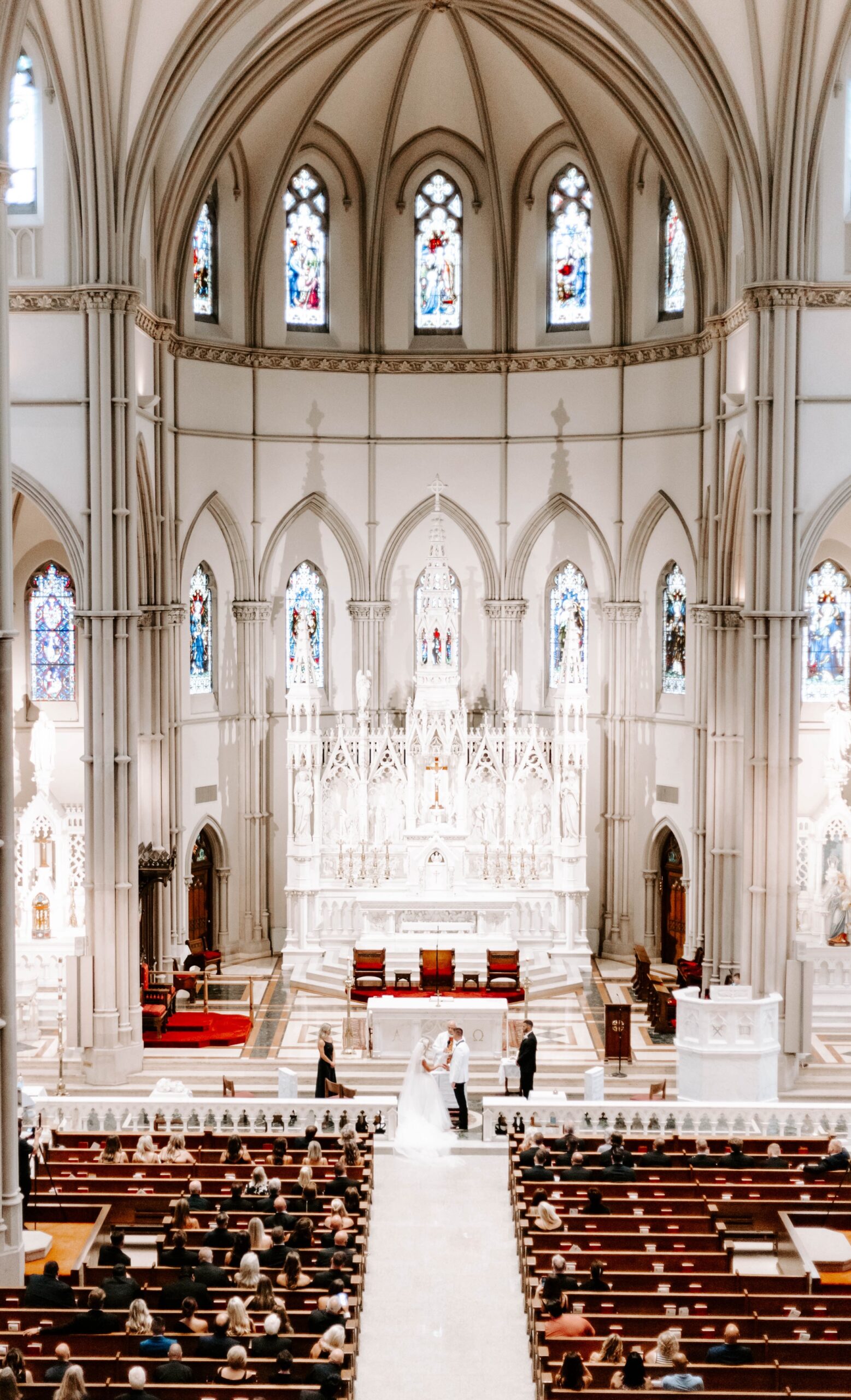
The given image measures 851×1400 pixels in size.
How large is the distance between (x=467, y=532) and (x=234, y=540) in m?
4.97

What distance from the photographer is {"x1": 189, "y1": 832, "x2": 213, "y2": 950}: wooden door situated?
108 ft

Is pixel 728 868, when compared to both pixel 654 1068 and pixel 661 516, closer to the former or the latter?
pixel 654 1068

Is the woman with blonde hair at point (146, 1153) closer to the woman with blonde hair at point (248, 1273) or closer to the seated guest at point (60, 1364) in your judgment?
the woman with blonde hair at point (248, 1273)

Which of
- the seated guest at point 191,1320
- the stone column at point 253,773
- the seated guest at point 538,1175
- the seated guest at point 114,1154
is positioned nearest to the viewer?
the seated guest at point 191,1320

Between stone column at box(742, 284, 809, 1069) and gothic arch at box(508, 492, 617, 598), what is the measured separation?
32.2 feet

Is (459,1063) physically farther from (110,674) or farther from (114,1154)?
(110,674)

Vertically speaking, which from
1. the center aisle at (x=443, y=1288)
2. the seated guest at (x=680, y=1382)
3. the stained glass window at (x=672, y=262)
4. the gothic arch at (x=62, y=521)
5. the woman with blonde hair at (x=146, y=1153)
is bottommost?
the center aisle at (x=443, y=1288)

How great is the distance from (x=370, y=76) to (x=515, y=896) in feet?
54.8

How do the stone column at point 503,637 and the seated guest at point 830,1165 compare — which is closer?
→ the seated guest at point 830,1165

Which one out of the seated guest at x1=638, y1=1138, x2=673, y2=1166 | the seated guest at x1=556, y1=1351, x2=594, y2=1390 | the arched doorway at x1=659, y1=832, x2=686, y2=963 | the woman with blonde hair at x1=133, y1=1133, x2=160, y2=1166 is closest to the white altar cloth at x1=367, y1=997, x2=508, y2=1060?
the seated guest at x1=638, y1=1138, x2=673, y2=1166

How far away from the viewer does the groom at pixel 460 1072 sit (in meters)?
20.8

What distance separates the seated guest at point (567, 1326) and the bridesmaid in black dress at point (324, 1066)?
8.15 meters

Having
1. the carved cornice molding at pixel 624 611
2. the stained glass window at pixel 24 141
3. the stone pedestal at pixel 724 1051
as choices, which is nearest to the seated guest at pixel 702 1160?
the stone pedestal at pixel 724 1051

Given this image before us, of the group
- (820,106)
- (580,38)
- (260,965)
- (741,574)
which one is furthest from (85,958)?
(580,38)
